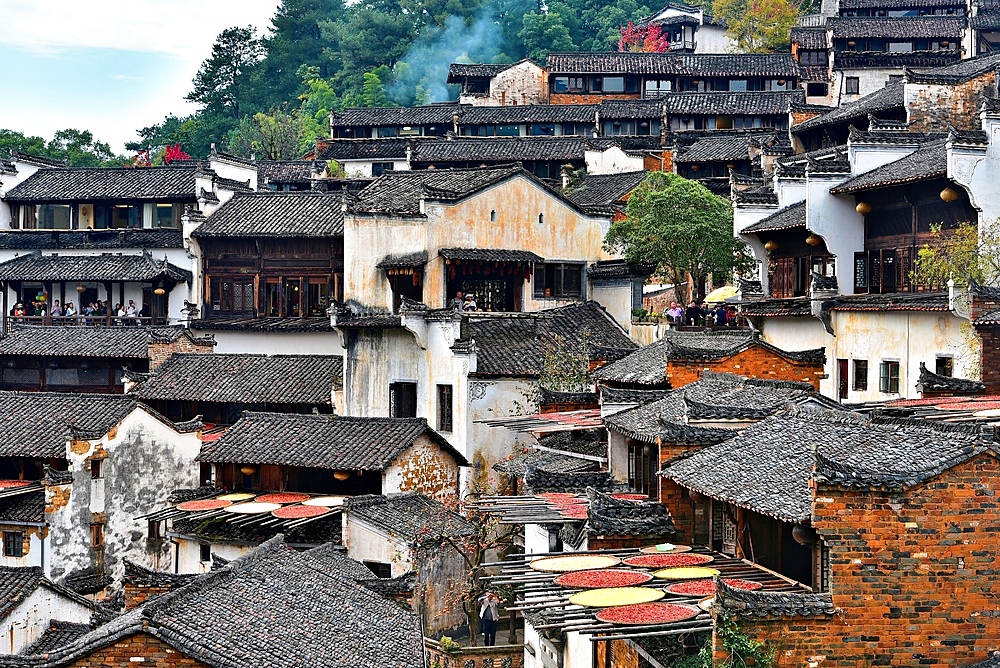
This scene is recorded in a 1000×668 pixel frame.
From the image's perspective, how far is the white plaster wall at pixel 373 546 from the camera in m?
34.9

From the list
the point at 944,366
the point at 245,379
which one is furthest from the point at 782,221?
the point at 245,379

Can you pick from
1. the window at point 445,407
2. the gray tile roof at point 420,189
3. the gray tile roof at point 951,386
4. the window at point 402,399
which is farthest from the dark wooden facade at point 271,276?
the gray tile roof at point 951,386

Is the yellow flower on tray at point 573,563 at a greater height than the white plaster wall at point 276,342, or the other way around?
the white plaster wall at point 276,342

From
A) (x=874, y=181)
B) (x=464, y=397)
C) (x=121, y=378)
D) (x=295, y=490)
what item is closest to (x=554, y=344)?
(x=464, y=397)

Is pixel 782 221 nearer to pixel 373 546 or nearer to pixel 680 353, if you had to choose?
pixel 680 353

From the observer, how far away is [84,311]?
57.2 meters

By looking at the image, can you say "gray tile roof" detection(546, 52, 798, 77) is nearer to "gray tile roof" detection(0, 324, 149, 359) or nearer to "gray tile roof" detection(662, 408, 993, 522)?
"gray tile roof" detection(0, 324, 149, 359)

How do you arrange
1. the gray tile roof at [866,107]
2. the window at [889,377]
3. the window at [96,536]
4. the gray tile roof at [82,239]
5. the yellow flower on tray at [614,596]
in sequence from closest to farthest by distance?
the yellow flower on tray at [614,596]
the window at [889,377]
the window at [96,536]
the gray tile roof at [866,107]
the gray tile roof at [82,239]

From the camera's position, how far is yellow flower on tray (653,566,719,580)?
18484mm

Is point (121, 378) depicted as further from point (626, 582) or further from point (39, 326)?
point (626, 582)

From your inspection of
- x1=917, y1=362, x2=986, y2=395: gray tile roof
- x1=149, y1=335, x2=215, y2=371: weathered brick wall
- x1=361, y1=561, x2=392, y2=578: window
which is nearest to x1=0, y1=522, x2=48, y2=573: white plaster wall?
x1=149, y1=335, x2=215, y2=371: weathered brick wall

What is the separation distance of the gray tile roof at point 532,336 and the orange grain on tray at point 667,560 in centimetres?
1997

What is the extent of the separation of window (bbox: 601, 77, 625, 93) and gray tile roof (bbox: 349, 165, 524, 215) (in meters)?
31.4

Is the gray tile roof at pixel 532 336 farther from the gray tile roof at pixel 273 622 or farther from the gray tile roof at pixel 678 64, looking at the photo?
the gray tile roof at pixel 678 64
